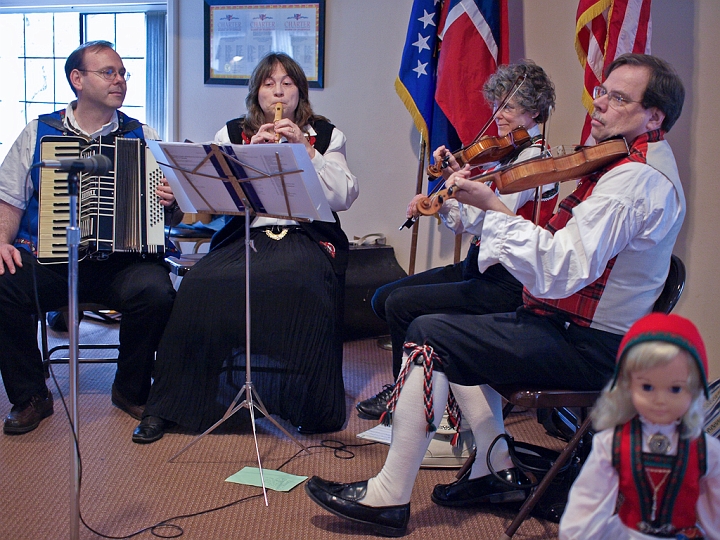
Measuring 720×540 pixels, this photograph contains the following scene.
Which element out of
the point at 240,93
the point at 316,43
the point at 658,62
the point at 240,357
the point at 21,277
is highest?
the point at 316,43

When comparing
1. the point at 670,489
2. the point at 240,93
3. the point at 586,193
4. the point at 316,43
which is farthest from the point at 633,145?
the point at 240,93

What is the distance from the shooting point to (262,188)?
2.06 m

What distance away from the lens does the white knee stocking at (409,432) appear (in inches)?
65.4

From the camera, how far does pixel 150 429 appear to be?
2.34m

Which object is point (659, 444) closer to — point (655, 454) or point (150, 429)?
point (655, 454)

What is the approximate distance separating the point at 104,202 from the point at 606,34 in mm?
2100

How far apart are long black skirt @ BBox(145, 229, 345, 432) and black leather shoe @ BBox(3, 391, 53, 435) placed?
14.8 inches

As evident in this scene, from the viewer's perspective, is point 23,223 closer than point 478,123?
Yes

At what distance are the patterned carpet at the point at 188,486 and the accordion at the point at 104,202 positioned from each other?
620mm

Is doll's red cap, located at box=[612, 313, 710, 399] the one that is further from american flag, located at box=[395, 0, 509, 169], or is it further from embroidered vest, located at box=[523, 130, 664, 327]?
american flag, located at box=[395, 0, 509, 169]

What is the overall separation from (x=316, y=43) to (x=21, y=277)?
2.35 m

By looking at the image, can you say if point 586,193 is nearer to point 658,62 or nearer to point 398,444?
point 658,62

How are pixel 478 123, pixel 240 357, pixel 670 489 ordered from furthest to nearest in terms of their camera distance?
pixel 478 123, pixel 240 357, pixel 670 489

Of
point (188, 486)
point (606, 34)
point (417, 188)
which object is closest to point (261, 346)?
point (188, 486)
